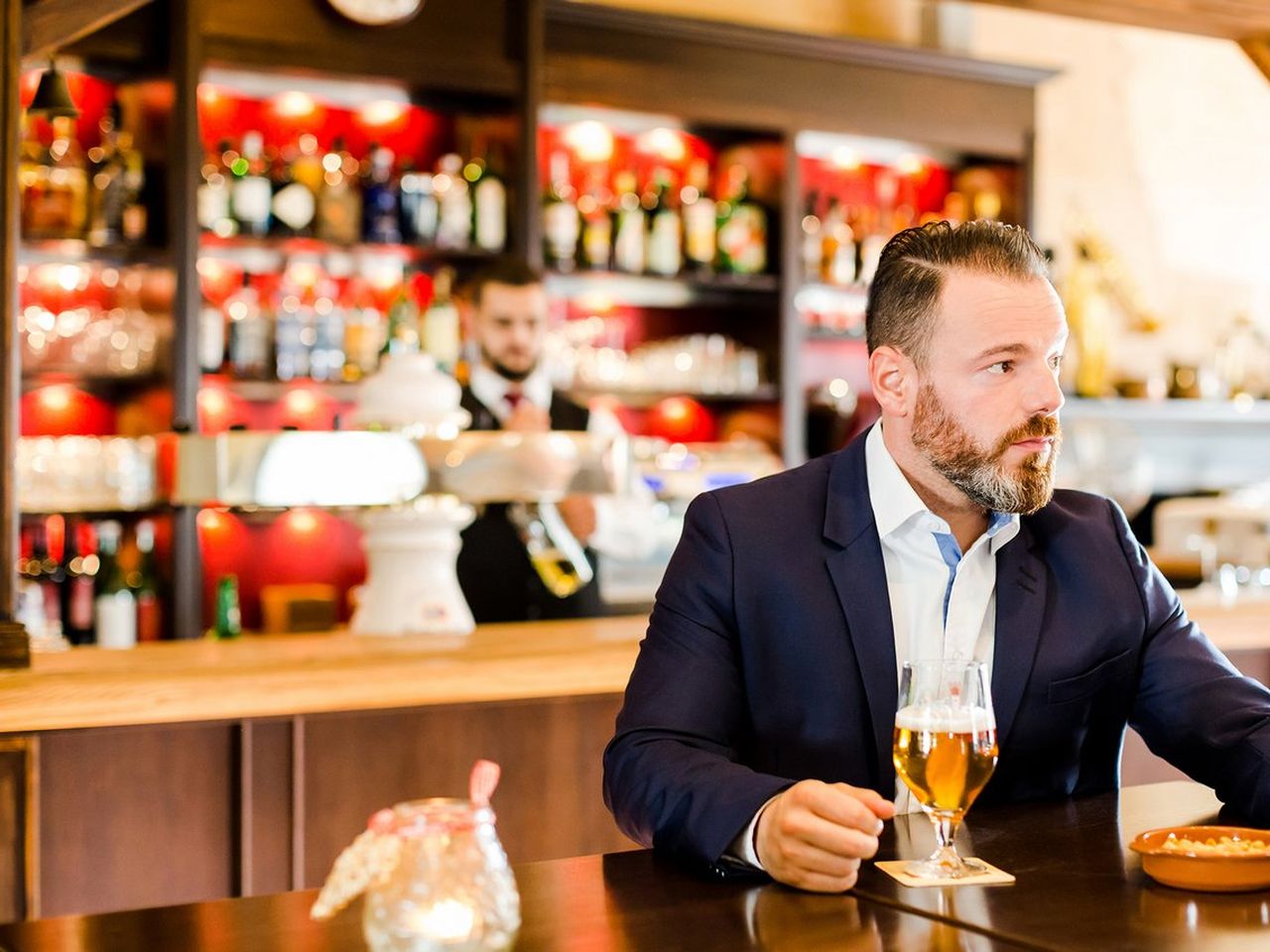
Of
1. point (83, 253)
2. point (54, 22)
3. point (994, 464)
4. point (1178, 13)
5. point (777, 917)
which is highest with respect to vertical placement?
point (1178, 13)

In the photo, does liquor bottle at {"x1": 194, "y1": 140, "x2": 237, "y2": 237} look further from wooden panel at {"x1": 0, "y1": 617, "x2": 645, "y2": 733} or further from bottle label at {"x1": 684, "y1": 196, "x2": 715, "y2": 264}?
wooden panel at {"x1": 0, "y1": 617, "x2": 645, "y2": 733}

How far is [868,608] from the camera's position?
1.66 m

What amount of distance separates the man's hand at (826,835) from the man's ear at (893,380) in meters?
0.58

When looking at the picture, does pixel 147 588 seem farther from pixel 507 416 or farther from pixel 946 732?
pixel 946 732

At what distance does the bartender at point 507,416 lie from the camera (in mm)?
3674

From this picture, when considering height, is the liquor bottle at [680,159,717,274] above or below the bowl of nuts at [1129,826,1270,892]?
above

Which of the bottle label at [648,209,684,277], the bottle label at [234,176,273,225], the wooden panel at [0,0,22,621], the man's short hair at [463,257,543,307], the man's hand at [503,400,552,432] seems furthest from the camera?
the bottle label at [648,209,684,277]

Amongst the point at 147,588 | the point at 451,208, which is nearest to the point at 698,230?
the point at 451,208

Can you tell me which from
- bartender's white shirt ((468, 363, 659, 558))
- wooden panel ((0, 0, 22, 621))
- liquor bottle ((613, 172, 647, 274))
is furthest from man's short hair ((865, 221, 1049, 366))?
liquor bottle ((613, 172, 647, 274))

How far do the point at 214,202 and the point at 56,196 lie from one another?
43cm

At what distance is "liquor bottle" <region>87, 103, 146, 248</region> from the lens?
4.26m

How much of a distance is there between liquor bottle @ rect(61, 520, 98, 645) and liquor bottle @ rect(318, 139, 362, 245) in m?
1.12

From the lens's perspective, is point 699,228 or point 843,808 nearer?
point 843,808

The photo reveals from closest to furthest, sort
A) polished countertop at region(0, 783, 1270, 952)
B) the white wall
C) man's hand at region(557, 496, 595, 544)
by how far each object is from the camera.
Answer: polished countertop at region(0, 783, 1270, 952) < man's hand at region(557, 496, 595, 544) < the white wall
